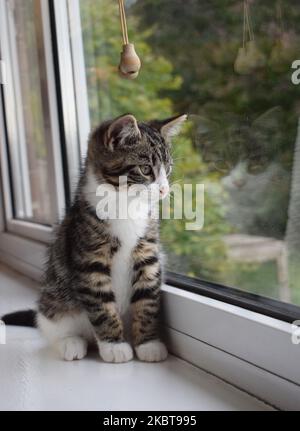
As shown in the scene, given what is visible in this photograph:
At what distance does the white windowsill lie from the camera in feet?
2.35

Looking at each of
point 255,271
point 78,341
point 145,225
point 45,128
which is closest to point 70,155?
point 45,128

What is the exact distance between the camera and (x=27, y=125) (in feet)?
5.74

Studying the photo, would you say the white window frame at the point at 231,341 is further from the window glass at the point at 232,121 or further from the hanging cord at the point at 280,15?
the hanging cord at the point at 280,15

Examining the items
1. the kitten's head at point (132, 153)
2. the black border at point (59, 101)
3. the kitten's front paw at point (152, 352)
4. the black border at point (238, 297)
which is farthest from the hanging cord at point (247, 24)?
the black border at point (59, 101)

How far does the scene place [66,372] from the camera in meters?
0.85

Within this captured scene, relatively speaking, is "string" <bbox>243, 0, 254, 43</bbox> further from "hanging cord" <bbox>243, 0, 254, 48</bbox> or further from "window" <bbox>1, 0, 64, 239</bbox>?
"window" <bbox>1, 0, 64, 239</bbox>

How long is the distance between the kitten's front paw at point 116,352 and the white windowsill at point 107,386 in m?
0.01

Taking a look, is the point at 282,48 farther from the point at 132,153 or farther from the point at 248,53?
the point at 132,153

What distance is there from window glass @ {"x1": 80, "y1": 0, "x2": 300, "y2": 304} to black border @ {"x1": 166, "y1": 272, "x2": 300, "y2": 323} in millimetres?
15

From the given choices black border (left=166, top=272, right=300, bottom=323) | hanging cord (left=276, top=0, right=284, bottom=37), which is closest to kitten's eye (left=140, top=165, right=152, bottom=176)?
black border (left=166, top=272, right=300, bottom=323)

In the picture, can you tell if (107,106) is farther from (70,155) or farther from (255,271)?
(255,271)

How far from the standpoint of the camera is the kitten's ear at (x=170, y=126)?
3.08ft

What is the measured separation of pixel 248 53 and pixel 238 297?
39 centimetres

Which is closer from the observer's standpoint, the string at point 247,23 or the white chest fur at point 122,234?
the string at point 247,23
